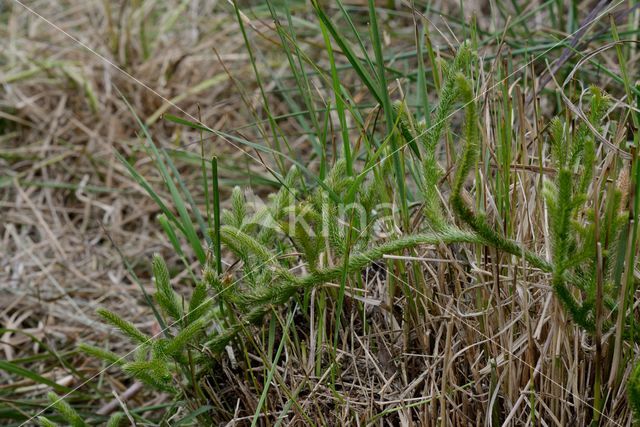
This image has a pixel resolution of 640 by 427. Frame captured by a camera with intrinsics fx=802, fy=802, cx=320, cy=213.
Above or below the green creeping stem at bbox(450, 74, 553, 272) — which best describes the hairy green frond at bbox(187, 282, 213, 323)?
below

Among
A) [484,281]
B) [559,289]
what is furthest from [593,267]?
[484,281]

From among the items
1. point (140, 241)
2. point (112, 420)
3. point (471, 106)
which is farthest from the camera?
point (140, 241)

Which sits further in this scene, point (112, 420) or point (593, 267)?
point (112, 420)

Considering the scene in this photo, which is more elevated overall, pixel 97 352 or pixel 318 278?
pixel 318 278

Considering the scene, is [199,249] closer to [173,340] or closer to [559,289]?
[173,340]

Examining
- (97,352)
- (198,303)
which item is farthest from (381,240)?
(97,352)

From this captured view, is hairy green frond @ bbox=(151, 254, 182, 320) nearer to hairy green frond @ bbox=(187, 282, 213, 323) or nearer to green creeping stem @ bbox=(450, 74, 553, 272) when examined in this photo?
hairy green frond @ bbox=(187, 282, 213, 323)

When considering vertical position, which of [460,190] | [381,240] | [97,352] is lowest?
[97,352]

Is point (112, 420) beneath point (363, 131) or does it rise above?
beneath

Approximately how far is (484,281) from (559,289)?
18 cm

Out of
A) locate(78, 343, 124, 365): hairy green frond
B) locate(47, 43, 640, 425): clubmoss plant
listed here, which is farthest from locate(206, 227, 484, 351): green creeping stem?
locate(78, 343, 124, 365): hairy green frond

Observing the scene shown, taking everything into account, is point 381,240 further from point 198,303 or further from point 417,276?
point 198,303

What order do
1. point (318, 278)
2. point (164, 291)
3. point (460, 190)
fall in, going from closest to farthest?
point (460, 190)
point (318, 278)
point (164, 291)

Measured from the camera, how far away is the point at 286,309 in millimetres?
1437
